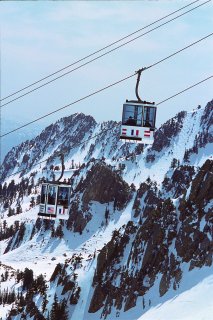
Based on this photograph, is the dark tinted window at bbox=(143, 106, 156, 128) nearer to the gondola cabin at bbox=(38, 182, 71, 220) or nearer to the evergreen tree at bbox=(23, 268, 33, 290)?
the gondola cabin at bbox=(38, 182, 71, 220)

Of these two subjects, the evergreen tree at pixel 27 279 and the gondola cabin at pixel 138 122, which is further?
the evergreen tree at pixel 27 279

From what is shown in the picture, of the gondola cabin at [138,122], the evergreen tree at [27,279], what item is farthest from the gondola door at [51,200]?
the evergreen tree at [27,279]

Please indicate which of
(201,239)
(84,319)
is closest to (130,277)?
(84,319)

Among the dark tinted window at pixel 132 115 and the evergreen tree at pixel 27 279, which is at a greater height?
Answer: the dark tinted window at pixel 132 115

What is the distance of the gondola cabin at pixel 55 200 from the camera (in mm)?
40781

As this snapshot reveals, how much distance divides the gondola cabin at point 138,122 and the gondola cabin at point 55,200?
801 cm

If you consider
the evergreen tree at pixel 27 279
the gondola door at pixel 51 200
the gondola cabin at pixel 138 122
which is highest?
the gondola cabin at pixel 138 122

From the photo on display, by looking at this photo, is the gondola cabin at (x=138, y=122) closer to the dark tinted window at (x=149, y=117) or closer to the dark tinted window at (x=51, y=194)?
the dark tinted window at (x=149, y=117)

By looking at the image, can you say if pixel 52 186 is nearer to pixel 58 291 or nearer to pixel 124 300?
pixel 124 300

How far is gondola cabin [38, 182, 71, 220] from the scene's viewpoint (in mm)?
40781

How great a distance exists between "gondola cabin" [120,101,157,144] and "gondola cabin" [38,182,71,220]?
801 cm

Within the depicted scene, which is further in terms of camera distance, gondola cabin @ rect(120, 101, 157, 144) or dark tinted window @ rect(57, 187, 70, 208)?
dark tinted window @ rect(57, 187, 70, 208)

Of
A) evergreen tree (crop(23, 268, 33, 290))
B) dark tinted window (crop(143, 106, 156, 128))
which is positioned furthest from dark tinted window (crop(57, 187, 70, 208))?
evergreen tree (crop(23, 268, 33, 290))

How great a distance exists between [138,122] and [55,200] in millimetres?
10203
